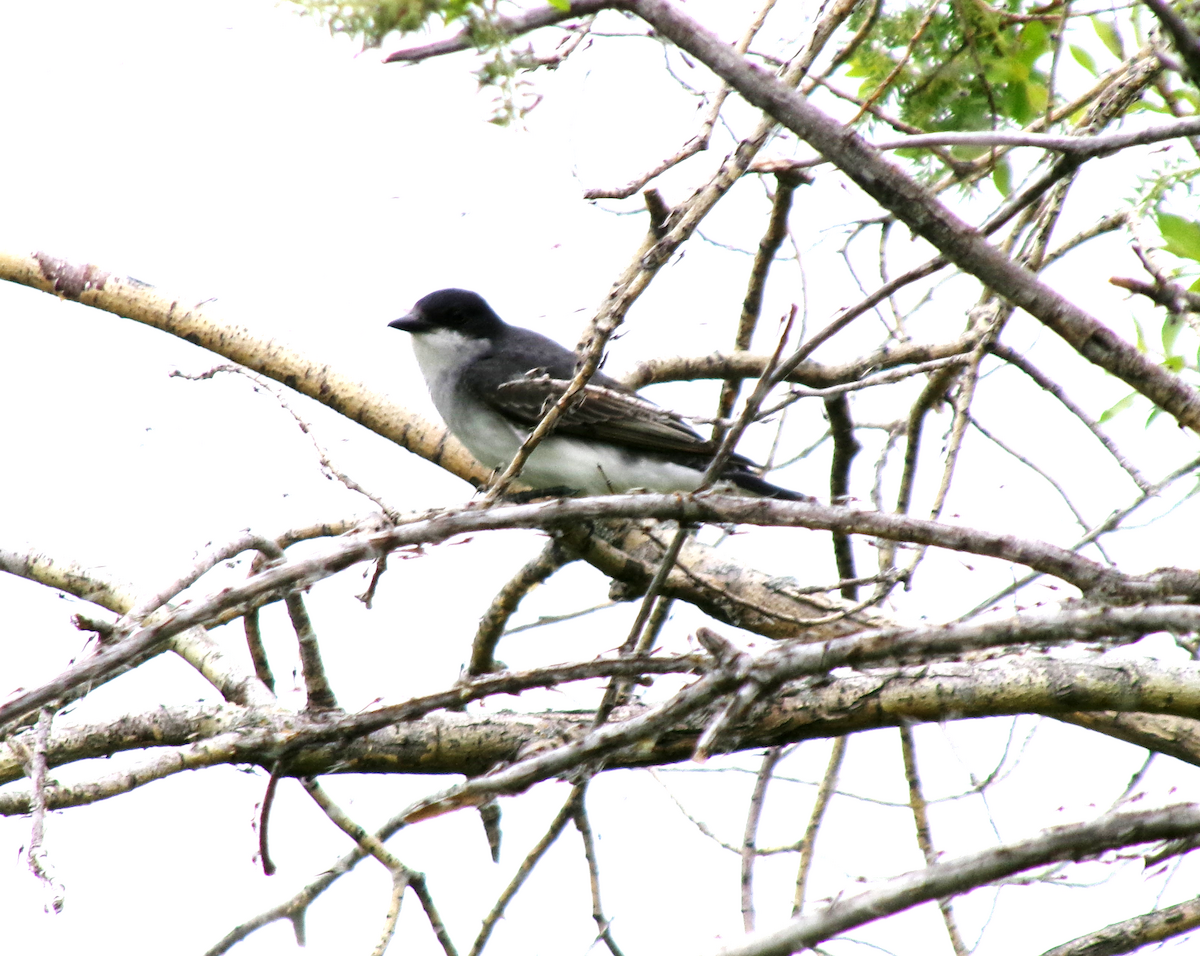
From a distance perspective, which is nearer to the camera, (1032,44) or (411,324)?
(1032,44)

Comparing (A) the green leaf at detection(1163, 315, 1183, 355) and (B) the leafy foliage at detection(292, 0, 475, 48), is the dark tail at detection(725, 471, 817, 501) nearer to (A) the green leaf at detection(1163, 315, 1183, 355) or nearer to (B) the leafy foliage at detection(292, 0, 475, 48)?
(A) the green leaf at detection(1163, 315, 1183, 355)

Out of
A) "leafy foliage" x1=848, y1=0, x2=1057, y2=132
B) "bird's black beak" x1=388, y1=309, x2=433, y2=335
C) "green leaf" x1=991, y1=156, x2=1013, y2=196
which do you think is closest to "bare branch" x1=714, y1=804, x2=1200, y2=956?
"leafy foliage" x1=848, y1=0, x2=1057, y2=132

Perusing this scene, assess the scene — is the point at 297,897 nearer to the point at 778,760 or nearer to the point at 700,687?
the point at 700,687

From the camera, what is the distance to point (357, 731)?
227cm

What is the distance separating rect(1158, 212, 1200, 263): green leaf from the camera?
2.64 metres

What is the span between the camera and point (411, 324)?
5.84 m

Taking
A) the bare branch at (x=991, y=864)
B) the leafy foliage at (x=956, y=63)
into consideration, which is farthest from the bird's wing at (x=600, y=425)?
the bare branch at (x=991, y=864)

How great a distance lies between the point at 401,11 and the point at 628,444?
4085 mm

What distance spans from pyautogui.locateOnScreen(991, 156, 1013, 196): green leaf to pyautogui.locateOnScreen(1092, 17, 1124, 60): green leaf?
1.21 ft

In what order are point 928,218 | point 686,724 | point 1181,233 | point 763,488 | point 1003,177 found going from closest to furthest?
point 928,218 → point 1181,233 → point 686,724 → point 1003,177 → point 763,488

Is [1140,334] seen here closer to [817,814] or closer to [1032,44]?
[1032,44]

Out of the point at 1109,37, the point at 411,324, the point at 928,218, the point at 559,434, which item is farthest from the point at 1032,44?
the point at 411,324

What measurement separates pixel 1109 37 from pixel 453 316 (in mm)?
3668

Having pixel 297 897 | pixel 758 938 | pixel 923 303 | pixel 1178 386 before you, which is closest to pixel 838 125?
pixel 1178 386
